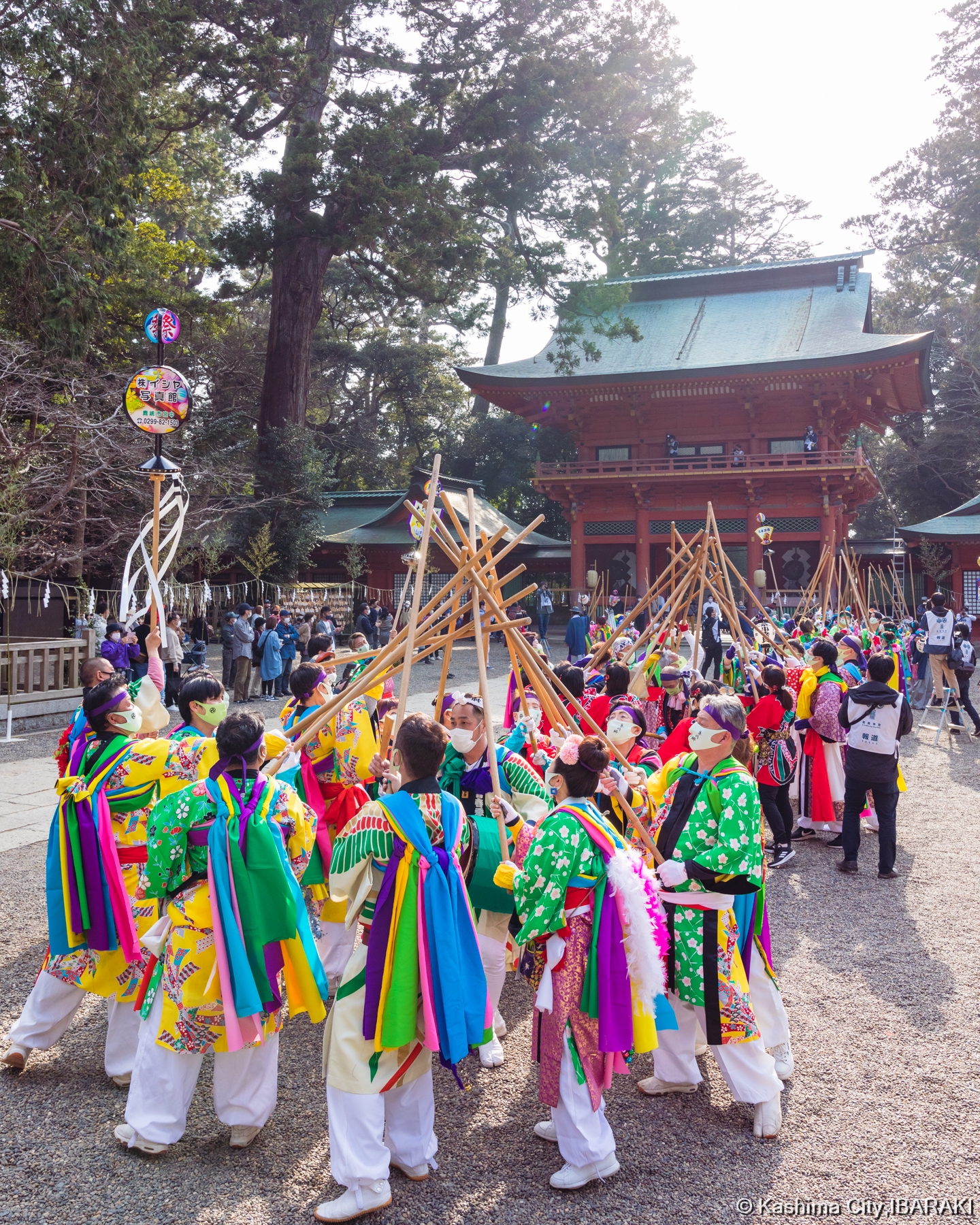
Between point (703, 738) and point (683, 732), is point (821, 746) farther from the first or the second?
point (703, 738)

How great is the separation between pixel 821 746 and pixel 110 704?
5.33m

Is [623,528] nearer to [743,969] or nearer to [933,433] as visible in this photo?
[933,433]

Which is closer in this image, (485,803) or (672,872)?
(672,872)

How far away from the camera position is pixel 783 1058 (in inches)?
129

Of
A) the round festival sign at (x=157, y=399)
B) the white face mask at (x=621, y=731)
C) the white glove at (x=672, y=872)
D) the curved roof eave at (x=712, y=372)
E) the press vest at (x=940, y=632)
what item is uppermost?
the curved roof eave at (x=712, y=372)

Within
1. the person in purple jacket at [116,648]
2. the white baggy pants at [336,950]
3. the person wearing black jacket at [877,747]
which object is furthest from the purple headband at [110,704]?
the person in purple jacket at [116,648]

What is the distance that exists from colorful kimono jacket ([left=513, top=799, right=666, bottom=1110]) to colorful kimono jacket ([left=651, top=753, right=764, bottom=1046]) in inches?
13.7

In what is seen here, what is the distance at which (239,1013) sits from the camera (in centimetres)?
265

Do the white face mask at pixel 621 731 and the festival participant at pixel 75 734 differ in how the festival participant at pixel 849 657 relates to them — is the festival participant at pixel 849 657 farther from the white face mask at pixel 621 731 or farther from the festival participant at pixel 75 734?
the festival participant at pixel 75 734

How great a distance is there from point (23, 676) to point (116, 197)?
22.3 feet

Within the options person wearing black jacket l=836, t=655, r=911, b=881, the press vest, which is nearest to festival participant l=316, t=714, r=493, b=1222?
person wearing black jacket l=836, t=655, r=911, b=881

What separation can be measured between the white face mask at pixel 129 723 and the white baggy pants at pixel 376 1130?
1590mm

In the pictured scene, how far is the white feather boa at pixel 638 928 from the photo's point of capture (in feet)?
8.83

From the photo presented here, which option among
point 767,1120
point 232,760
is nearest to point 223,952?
point 232,760
